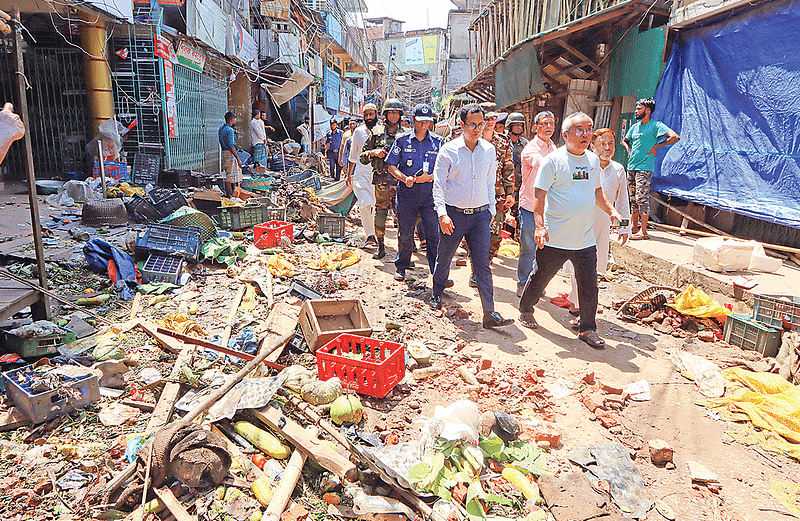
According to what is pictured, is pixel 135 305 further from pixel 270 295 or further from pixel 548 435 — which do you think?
pixel 548 435

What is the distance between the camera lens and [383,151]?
279 inches

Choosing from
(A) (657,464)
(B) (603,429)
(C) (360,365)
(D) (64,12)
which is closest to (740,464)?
(A) (657,464)

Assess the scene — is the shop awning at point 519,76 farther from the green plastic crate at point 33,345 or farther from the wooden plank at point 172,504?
the wooden plank at point 172,504

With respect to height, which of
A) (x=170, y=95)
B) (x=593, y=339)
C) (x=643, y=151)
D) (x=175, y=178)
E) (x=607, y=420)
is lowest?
(x=607, y=420)

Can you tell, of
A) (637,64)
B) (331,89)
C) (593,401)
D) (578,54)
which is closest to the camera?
(593,401)

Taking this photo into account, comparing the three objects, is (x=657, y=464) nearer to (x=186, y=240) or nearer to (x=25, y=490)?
(x=25, y=490)

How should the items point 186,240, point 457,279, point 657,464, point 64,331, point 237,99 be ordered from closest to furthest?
1. point 657,464
2. point 64,331
3. point 186,240
4. point 457,279
5. point 237,99

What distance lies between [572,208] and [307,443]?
3.14m

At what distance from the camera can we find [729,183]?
7820 millimetres

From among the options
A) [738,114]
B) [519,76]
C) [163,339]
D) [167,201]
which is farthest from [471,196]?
[519,76]

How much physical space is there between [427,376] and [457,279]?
10.1 feet

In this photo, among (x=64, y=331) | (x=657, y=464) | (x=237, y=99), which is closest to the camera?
(x=657, y=464)

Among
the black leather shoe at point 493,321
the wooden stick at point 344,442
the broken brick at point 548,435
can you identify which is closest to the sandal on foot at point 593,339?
the black leather shoe at point 493,321

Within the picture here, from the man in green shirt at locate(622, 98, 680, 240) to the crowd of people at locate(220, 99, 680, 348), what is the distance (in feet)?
0.05
